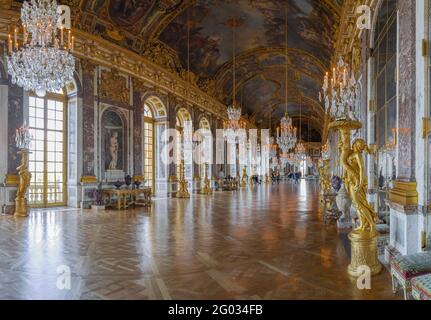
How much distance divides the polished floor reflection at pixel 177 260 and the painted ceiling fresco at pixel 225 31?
25.2 feet

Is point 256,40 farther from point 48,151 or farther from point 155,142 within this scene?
point 48,151

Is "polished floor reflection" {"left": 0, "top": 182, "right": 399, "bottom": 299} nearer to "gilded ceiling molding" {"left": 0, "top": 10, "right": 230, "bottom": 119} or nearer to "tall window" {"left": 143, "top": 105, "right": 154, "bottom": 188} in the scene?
"gilded ceiling molding" {"left": 0, "top": 10, "right": 230, "bottom": 119}

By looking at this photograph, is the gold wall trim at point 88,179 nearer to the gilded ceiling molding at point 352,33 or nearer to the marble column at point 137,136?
the marble column at point 137,136

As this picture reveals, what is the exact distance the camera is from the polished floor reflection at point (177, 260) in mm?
3598

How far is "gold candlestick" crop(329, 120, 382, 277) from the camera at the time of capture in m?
4.15

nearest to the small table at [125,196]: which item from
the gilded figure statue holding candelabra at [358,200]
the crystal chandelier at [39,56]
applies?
the crystal chandelier at [39,56]

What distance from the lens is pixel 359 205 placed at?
14.4 ft

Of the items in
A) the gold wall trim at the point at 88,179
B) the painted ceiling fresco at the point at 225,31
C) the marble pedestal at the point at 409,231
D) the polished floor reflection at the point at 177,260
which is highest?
the painted ceiling fresco at the point at 225,31

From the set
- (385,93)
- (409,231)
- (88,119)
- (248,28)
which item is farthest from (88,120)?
(409,231)

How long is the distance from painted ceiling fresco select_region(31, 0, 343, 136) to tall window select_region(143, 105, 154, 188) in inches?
108

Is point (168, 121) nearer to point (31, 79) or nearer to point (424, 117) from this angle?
point (31, 79)

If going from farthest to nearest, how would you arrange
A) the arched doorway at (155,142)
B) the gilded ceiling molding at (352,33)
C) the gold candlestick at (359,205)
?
1. the arched doorway at (155,142)
2. the gilded ceiling molding at (352,33)
3. the gold candlestick at (359,205)
